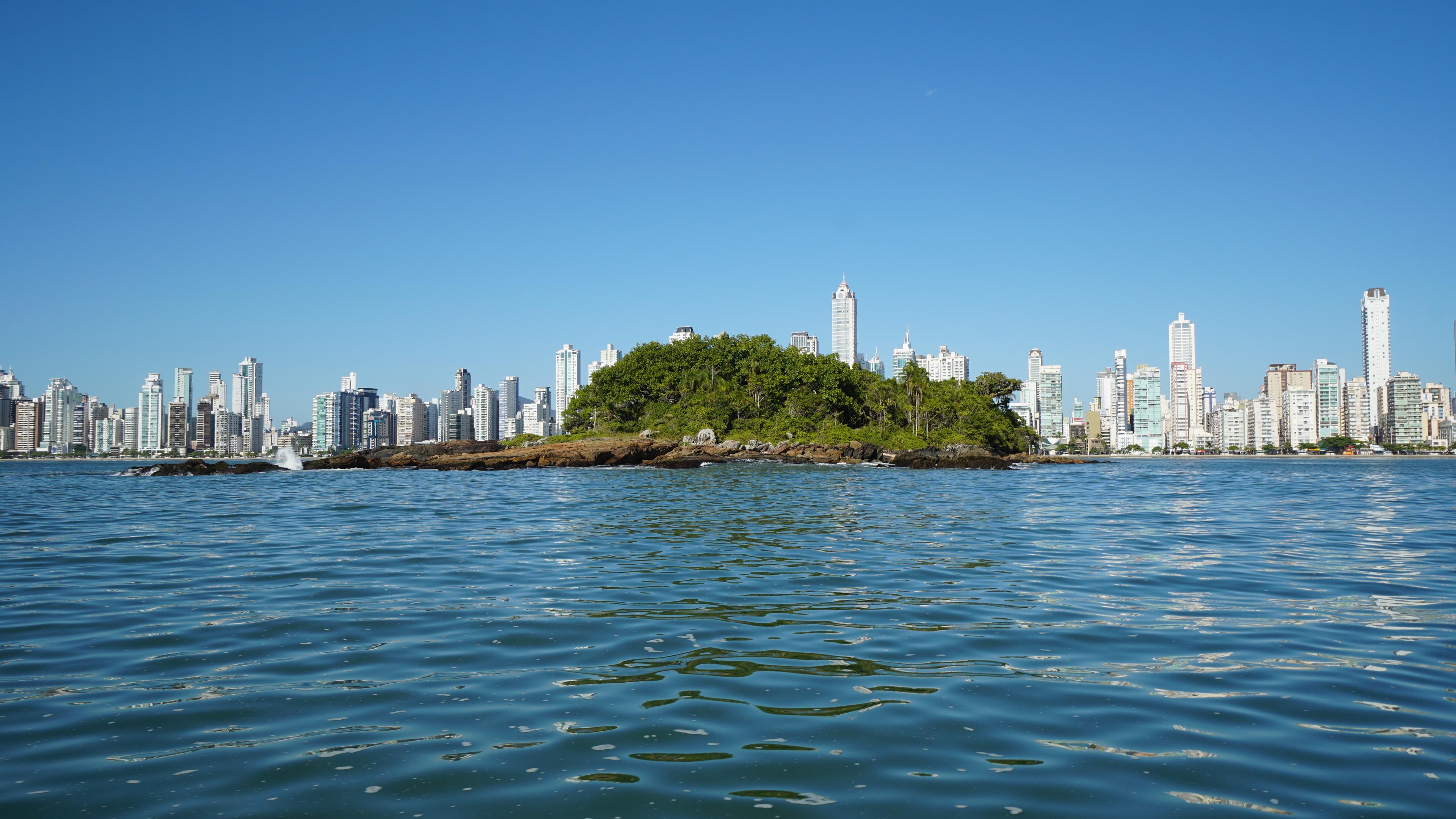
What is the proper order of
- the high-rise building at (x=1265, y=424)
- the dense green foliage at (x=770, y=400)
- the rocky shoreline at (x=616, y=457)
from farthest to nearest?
the high-rise building at (x=1265, y=424) < the dense green foliage at (x=770, y=400) < the rocky shoreline at (x=616, y=457)

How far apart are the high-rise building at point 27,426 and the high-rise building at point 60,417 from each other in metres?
6.17

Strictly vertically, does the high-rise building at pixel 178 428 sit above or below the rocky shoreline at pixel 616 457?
above

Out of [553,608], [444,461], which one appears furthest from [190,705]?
[444,461]

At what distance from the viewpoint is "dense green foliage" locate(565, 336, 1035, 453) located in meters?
81.4

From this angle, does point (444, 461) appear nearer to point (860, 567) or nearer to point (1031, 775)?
point (860, 567)

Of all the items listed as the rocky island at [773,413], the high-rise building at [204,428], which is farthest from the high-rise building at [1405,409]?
the high-rise building at [204,428]

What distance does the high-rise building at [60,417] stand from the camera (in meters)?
173

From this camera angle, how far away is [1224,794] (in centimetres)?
402

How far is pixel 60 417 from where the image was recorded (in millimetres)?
175250

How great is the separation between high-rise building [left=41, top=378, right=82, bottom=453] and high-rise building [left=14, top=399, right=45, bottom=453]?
6.17m

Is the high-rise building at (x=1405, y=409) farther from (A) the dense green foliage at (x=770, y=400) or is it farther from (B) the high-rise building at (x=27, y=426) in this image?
(B) the high-rise building at (x=27, y=426)

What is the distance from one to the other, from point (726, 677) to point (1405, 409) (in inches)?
8932

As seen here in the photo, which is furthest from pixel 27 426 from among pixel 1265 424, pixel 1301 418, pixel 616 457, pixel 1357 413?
pixel 1357 413

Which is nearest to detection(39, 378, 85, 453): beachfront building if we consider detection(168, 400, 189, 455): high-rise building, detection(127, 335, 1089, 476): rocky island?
detection(168, 400, 189, 455): high-rise building
